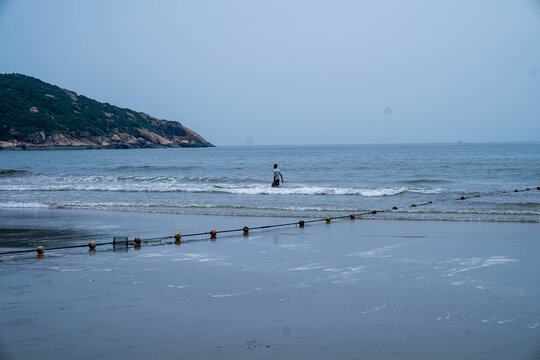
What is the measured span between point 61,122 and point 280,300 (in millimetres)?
145561

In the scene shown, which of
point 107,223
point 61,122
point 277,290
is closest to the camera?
point 277,290

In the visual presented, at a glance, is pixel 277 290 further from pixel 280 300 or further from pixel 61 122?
pixel 61 122

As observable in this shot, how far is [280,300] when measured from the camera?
688 centimetres

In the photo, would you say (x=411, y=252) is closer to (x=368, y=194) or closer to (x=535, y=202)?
(x=535, y=202)

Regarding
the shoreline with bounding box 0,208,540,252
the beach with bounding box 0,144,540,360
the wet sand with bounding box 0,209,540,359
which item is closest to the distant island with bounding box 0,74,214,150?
the shoreline with bounding box 0,208,540,252

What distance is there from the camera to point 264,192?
87.9 ft

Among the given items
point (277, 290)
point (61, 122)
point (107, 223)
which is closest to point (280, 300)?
point (277, 290)

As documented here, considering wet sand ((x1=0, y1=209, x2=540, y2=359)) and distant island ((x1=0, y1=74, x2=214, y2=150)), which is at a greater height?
distant island ((x1=0, y1=74, x2=214, y2=150))

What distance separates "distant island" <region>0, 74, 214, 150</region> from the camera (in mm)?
127312

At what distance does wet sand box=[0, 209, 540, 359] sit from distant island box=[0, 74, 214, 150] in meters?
127

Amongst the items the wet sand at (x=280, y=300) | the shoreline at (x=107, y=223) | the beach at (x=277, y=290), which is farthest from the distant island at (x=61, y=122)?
the wet sand at (x=280, y=300)

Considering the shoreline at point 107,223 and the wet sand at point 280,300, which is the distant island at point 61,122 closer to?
the shoreline at point 107,223

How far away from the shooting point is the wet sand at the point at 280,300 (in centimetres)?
526

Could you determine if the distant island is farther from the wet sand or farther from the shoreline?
the wet sand
